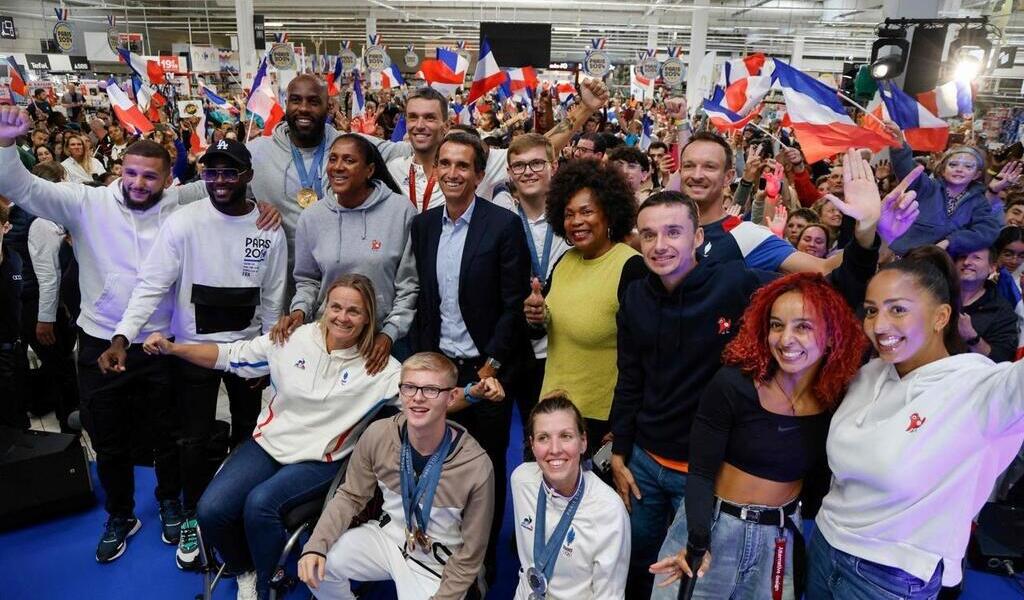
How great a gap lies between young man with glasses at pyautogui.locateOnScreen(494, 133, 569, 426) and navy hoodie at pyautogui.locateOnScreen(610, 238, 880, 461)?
68 cm

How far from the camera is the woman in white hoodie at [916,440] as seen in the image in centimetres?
164

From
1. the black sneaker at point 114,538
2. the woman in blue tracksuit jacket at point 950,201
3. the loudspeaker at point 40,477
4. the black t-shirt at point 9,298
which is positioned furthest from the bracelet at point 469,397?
the black t-shirt at point 9,298

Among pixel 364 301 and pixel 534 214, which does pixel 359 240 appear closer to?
pixel 364 301

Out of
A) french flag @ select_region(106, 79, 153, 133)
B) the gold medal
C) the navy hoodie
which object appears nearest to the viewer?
the navy hoodie

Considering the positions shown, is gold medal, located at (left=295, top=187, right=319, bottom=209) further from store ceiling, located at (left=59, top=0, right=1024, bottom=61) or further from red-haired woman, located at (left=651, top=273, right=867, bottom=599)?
store ceiling, located at (left=59, top=0, right=1024, bottom=61)

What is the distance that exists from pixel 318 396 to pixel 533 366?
0.91 meters

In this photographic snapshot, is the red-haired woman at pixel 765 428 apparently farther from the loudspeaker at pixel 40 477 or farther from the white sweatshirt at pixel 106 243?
the loudspeaker at pixel 40 477

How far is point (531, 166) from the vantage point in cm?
292

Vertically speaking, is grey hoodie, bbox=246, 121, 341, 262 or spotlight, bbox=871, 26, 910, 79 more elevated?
spotlight, bbox=871, 26, 910, 79

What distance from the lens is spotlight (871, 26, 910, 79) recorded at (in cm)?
667

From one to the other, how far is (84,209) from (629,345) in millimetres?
2443

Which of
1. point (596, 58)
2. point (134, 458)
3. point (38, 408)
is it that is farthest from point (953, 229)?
point (596, 58)

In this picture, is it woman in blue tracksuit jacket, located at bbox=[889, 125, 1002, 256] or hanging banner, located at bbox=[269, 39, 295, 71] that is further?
hanging banner, located at bbox=[269, 39, 295, 71]

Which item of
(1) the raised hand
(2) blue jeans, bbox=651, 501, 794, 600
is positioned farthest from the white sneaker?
(1) the raised hand
